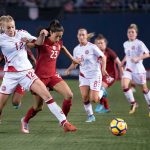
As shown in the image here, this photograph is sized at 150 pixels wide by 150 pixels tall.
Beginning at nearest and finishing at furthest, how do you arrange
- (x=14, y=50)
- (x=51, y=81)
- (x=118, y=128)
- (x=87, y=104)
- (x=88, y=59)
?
1. (x=118, y=128)
2. (x=14, y=50)
3. (x=51, y=81)
4. (x=87, y=104)
5. (x=88, y=59)

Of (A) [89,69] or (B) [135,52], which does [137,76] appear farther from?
(A) [89,69]

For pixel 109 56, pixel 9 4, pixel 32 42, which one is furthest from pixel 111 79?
pixel 9 4

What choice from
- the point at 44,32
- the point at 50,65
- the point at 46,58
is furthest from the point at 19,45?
the point at 50,65

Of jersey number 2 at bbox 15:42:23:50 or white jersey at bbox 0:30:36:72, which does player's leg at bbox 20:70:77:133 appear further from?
jersey number 2 at bbox 15:42:23:50

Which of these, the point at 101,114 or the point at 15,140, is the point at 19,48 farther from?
the point at 101,114

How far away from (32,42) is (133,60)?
5658mm

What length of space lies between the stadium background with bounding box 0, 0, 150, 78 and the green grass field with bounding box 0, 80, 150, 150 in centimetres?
1269

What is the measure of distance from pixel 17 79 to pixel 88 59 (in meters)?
3.57

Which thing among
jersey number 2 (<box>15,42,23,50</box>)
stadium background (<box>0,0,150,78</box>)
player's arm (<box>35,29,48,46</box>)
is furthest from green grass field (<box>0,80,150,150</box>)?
stadium background (<box>0,0,150,78</box>)

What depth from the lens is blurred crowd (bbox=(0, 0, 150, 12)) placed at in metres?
32.1

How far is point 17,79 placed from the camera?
13188 mm

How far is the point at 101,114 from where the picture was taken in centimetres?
1769

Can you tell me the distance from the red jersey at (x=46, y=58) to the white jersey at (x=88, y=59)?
2.37 metres

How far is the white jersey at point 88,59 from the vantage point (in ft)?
53.4
